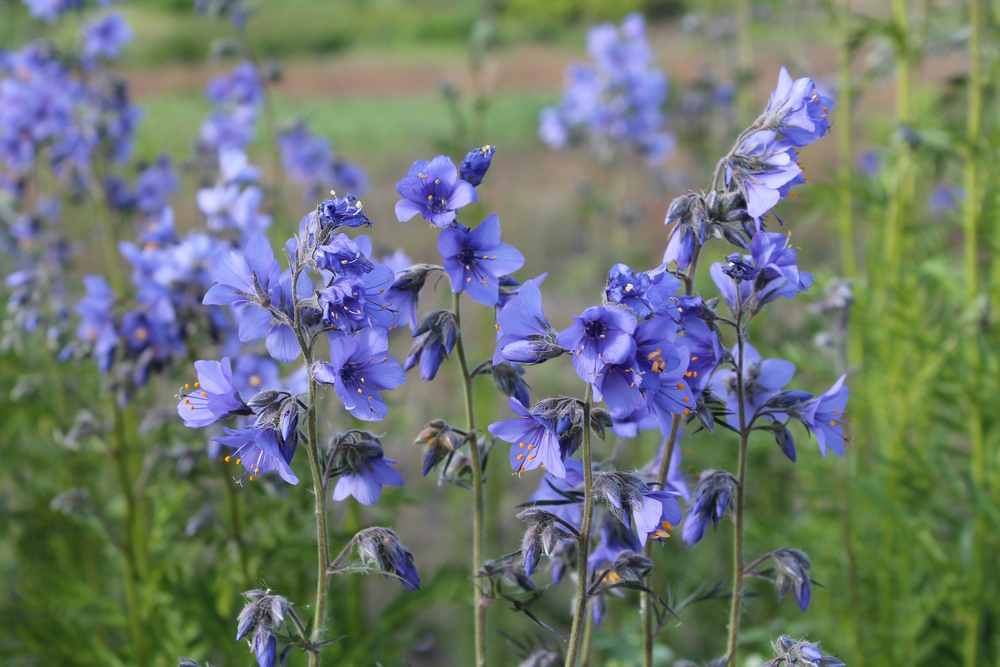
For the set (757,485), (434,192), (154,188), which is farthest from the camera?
(757,485)

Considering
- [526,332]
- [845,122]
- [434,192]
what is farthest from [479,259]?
[845,122]

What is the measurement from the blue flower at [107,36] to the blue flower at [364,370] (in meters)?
3.19

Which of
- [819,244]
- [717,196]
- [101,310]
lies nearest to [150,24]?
[819,244]

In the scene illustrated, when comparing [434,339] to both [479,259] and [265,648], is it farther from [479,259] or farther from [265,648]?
[265,648]

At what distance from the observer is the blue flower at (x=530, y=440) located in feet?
4.76

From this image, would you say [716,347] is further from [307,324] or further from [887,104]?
[887,104]

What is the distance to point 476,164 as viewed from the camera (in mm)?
1674

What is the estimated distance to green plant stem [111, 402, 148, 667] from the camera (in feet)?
9.53

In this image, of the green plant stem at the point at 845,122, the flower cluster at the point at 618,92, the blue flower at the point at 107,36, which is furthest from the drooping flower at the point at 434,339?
the flower cluster at the point at 618,92

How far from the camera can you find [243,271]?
61.0 inches

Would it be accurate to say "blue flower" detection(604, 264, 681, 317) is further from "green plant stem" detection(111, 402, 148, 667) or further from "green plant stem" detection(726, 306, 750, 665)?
"green plant stem" detection(111, 402, 148, 667)

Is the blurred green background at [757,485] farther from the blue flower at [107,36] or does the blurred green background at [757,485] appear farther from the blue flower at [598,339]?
the blue flower at [598,339]

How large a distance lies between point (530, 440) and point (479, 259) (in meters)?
0.38

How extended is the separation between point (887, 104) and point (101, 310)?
13271 millimetres
